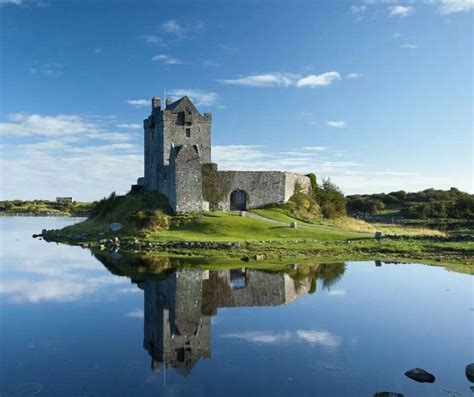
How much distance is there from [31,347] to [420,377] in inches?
437

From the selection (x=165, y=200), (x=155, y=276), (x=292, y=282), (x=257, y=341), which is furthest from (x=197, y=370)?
(x=165, y=200)

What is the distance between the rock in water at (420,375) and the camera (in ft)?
39.7

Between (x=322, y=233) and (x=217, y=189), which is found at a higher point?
(x=217, y=189)

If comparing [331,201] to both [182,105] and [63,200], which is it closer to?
[182,105]

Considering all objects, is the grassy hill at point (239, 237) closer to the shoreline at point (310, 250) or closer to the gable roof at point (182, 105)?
the shoreline at point (310, 250)

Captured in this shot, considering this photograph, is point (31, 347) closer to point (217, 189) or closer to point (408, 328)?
point (408, 328)

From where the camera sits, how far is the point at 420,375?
40.1ft

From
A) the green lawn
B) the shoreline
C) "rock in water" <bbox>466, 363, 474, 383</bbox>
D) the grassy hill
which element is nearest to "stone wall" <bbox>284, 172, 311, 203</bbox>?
the grassy hill

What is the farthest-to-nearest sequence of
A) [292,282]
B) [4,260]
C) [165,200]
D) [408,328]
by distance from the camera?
1. [165,200]
2. [4,260]
3. [292,282]
4. [408,328]

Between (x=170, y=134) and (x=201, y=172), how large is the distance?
546 cm

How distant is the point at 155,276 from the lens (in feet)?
87.4

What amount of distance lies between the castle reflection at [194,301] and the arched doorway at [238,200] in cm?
2746

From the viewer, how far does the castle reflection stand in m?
14.6

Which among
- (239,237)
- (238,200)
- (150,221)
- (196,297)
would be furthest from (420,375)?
(238,200)
